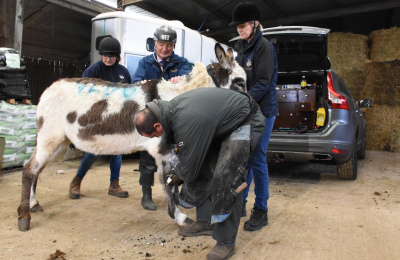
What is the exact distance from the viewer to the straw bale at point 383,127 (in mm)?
8703

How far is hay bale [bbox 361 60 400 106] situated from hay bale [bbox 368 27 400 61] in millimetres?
895

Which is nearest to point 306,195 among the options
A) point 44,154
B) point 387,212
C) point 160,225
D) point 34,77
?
point 387,212

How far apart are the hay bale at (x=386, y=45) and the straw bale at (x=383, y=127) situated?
186 centimetres

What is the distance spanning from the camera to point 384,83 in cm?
873

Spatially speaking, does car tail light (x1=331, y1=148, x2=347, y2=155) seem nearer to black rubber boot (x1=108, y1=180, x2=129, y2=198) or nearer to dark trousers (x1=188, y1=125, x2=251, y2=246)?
dark trousers (x1=188, y1=125, x2=251, y2=246)

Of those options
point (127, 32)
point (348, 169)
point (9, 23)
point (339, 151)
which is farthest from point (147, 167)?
point (9, 23)

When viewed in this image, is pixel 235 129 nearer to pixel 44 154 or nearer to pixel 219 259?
pixel 219 259

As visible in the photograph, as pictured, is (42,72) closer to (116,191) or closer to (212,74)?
(116,191)

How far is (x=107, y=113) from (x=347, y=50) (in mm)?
9262

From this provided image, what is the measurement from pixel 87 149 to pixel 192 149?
5.90 feet

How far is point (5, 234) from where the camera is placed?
307cm

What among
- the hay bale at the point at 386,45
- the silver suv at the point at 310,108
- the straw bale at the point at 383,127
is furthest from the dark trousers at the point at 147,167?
the hay bale at the point at 386,45

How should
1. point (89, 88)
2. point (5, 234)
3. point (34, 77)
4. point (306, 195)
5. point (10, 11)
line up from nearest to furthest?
1. point (5, 234)
2. point (89, 88)
3. point (306, 195)
4. point (10, 11)
5. point (34, 77)

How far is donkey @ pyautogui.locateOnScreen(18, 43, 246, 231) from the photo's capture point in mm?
3338
